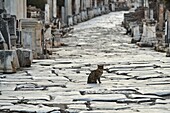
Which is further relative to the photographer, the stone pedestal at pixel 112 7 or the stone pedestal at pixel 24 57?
the stone pedestal at pixel 112 7

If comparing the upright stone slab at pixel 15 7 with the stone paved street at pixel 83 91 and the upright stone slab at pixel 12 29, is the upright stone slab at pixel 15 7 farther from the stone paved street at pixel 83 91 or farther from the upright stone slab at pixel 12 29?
the stone paved street at pixel 83 91

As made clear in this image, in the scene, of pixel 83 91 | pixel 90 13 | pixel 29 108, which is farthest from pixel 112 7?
pixel 29 108

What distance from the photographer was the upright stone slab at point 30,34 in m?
18.3

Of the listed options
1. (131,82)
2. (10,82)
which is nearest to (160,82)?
(131,82)

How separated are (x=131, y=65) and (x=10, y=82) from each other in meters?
5.57

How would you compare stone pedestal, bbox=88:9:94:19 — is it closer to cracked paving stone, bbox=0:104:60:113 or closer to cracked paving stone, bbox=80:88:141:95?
cracked paving stone, bbox=80:88:141:95

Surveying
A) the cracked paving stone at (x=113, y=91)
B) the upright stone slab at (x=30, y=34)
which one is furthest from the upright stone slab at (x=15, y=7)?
the cracked paving stone at (x=113, y=91)

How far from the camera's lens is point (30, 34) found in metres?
18.5

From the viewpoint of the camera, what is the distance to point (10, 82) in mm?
11016

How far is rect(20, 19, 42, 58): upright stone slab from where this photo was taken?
720 inches

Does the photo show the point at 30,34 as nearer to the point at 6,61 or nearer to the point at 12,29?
the point at 12,29

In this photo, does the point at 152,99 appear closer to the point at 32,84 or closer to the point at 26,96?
the point at 26,96

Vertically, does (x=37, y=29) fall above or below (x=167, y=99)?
above

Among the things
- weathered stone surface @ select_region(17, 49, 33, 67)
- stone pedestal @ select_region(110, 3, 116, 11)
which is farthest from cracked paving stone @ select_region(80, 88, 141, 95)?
stone pedestal @ select_region(110, 3, 116, 11)
